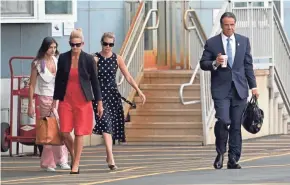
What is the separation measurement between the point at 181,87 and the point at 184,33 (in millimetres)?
2814

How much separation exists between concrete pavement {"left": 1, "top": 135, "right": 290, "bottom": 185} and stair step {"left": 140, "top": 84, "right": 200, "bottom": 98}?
1.34 meters

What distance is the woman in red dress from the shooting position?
13.6 meters

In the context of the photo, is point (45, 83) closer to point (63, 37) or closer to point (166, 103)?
point (63, 37)

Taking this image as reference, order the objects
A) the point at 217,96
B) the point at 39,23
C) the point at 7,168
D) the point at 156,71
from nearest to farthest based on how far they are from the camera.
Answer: the point at 217,96 → the point at 7,168 → the point at 39,23 → the point at 156,71

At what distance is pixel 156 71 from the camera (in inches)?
780

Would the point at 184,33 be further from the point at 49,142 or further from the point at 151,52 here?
the point at 49,142

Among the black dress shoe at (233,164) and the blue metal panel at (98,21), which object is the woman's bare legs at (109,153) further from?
the blue metal panel at (98,21)

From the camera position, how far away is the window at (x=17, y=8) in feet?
54.5

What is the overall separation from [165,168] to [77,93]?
53.8 inches

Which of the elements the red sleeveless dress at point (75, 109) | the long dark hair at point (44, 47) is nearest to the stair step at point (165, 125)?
the long dark hair at point (44, 47)

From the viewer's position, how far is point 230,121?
1363cm

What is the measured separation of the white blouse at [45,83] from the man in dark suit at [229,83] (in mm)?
2003

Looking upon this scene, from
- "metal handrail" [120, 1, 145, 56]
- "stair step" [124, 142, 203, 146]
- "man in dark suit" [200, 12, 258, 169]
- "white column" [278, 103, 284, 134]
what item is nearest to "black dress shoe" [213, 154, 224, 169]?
"man in dark suit" [200, 12, 258, 169]

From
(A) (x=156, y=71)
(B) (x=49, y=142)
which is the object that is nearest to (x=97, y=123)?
(B) (x=49, y=142)
